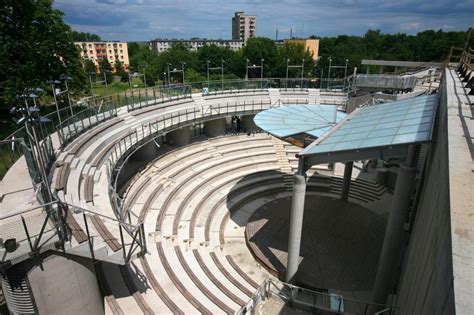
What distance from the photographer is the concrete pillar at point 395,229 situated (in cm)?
930

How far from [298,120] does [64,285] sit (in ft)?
41.2

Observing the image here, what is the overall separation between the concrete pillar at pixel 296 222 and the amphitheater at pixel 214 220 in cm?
20

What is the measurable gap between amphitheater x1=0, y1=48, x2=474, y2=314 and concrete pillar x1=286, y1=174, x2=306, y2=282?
8.0 inches

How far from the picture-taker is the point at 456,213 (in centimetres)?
363

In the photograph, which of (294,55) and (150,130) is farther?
(294,55)

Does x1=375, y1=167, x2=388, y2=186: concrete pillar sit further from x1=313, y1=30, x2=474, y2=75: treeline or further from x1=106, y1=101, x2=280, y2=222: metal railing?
x1=313, y1=30, x2=474, y2=75: treeline

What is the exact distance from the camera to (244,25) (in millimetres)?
153250

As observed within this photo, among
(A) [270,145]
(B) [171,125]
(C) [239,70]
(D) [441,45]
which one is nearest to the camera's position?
(B) [171,125]

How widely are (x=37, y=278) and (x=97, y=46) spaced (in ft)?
370

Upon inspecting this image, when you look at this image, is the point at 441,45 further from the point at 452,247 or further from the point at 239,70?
the point at 452,247

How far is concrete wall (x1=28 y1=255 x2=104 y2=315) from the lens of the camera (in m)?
7.47

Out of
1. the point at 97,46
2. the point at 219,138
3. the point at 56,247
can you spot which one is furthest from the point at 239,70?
the point at 56,247

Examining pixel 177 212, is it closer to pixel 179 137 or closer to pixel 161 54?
pixel 179 137

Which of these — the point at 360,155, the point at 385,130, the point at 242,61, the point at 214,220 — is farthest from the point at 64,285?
the point at 242,61
